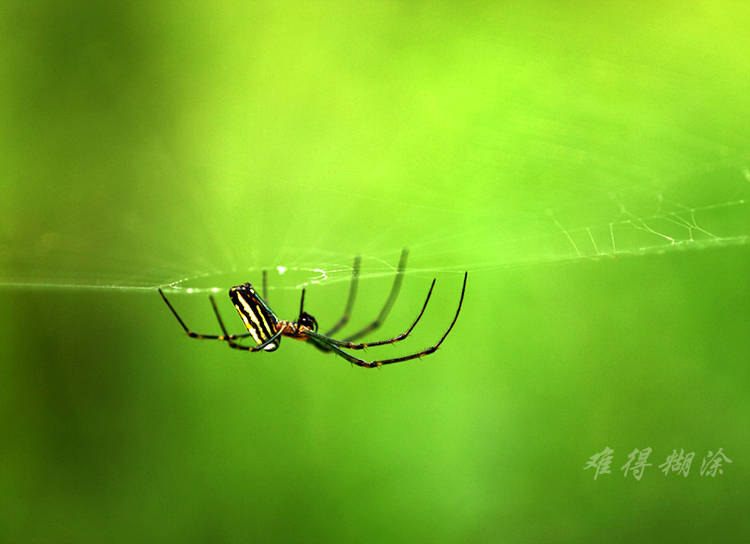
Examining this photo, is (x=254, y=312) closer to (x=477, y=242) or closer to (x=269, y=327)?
(x=269, y=327)

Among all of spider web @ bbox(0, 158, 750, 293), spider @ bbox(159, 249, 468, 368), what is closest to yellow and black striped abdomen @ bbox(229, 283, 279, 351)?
spider @ bbox(159, 249, 468, 368)

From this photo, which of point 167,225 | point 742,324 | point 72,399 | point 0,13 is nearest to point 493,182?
point 742,324

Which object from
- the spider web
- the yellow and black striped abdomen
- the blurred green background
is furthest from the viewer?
the blurred green background

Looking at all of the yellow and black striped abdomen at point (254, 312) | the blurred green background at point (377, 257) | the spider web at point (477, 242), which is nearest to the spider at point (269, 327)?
the yellow and black striped abdomen at point (254, 312)

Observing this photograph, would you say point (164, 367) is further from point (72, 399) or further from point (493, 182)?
point (493, 182)

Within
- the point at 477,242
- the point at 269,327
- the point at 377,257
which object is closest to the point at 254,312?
the point at 269,327

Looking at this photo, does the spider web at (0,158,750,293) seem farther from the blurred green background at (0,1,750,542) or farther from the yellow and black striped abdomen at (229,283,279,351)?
the yellow and black striped abdomen at (229,283,279,351)
